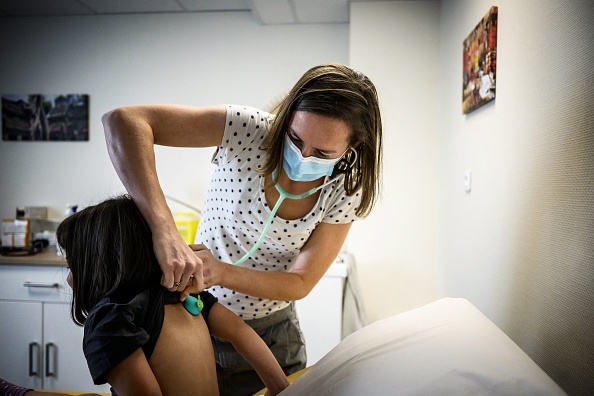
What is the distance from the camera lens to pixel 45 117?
3287mm

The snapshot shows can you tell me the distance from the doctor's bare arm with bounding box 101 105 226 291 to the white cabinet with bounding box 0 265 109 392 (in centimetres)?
192

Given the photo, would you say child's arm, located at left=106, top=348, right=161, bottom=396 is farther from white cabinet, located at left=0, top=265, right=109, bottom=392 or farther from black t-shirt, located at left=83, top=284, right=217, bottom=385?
white cabinet, located at left=0, top=265, right=109, bottom=392

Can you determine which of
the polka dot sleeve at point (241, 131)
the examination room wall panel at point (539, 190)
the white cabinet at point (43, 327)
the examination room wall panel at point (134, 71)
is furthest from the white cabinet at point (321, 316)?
the polka dot sleeve at point (241, 131)

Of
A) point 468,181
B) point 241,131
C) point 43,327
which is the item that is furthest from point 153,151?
point 43,327

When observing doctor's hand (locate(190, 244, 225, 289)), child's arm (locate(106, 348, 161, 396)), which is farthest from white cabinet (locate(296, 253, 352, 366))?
child's arm (locate(106, 348, 161, 396))

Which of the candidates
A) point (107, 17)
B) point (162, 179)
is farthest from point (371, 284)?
point (107, 17)

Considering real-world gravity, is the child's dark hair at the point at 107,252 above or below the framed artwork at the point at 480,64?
below

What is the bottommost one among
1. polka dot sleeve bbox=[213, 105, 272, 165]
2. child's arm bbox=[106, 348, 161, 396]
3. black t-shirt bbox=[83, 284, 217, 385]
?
child's arm bbox=[106, 348, 161, 396]

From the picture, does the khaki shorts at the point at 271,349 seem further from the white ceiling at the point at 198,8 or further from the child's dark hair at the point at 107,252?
the white ceiling at the point at 198,8

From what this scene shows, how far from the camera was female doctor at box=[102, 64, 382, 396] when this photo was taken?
3.27ft

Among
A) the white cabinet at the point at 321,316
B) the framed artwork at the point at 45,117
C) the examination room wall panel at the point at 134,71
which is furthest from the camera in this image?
the framed artwork at the point at 45,117

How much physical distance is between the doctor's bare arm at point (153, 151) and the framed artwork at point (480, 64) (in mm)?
983

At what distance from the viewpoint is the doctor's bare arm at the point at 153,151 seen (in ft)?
3.00

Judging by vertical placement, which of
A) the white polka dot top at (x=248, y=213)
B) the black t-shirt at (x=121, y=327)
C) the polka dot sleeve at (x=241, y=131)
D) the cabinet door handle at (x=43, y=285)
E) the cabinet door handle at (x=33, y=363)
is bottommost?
the cabinet door handle at (x=33, y=363)
